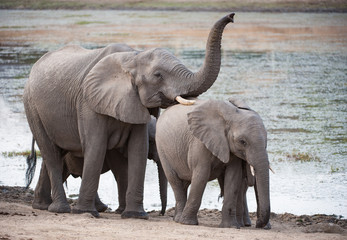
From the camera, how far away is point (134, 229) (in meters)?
8.16

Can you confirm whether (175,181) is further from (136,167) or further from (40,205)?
(40,205)

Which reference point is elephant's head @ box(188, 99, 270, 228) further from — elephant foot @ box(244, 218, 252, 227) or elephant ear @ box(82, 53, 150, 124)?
elephant ear @ box(82, 53, 150, 124)

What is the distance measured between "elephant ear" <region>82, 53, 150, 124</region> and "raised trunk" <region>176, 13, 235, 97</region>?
0.63 meters

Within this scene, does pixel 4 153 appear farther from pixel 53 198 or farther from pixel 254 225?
pixel 254 225

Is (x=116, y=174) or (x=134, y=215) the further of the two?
(x=116, y=174)

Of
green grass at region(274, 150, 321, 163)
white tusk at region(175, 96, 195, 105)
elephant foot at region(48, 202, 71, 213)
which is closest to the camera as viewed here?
white tusk at region(175, 96, 195, 105)

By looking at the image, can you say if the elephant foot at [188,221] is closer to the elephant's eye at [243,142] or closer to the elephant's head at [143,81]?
the elephant's eye at [243,142]

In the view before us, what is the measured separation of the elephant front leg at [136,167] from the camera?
9.45m

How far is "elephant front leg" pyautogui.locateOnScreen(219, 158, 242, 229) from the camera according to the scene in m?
8.72

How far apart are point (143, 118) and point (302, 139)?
5.99 m

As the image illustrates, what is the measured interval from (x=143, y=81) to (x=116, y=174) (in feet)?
4.92

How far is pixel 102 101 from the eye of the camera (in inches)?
368

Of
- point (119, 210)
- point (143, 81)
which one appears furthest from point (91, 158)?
point (119, 210)

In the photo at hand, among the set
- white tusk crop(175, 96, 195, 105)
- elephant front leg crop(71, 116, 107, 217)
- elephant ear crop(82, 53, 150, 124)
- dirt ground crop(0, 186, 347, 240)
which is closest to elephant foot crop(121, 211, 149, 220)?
dirt ground crop(0, 186, 347, 240)
